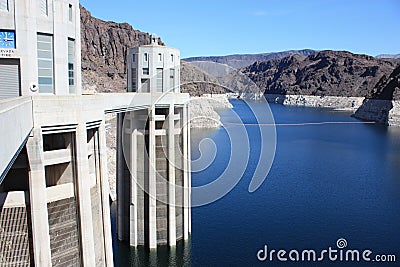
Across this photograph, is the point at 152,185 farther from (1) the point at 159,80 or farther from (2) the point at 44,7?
(2) the point at 44,7

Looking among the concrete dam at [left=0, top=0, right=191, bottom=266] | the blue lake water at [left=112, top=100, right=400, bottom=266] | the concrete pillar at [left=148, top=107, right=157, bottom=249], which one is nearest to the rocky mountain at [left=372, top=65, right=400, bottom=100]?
the blue lake water at [left=112, top=100, right=400, bottom=266]

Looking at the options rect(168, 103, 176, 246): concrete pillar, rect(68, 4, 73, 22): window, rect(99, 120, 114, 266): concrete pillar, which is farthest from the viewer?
rect(168, 103, 176, 246): concrete pillar

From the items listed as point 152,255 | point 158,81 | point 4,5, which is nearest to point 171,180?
point 152,255

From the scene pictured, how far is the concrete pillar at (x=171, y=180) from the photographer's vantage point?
75.2 ft

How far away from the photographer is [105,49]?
11519 cm

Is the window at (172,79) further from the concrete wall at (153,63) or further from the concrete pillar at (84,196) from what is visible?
the concrete pillar at (84,196)

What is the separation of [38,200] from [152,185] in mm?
12765

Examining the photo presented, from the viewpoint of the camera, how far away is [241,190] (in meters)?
37.6

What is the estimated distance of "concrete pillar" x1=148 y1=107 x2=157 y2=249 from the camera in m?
22.5

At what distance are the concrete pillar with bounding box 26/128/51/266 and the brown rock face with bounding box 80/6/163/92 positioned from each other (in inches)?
3254

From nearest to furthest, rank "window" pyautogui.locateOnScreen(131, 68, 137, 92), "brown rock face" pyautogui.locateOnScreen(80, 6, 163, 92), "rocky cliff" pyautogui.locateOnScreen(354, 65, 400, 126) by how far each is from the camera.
Answer: "window" pyautogui.locateOnScreen(131, 68, 137, 92)
"brown rock face" pyautogui.locateOnScreen(80, 6, 163, 92)
"rocky cliff" pyautogui.locateOnScreen(354, 65, 400, 126)

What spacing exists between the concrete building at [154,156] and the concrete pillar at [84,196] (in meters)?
10.8

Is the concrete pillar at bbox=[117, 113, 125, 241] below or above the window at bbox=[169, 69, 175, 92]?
below

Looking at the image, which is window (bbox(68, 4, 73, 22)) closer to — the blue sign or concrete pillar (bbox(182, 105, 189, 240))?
the blue sign
